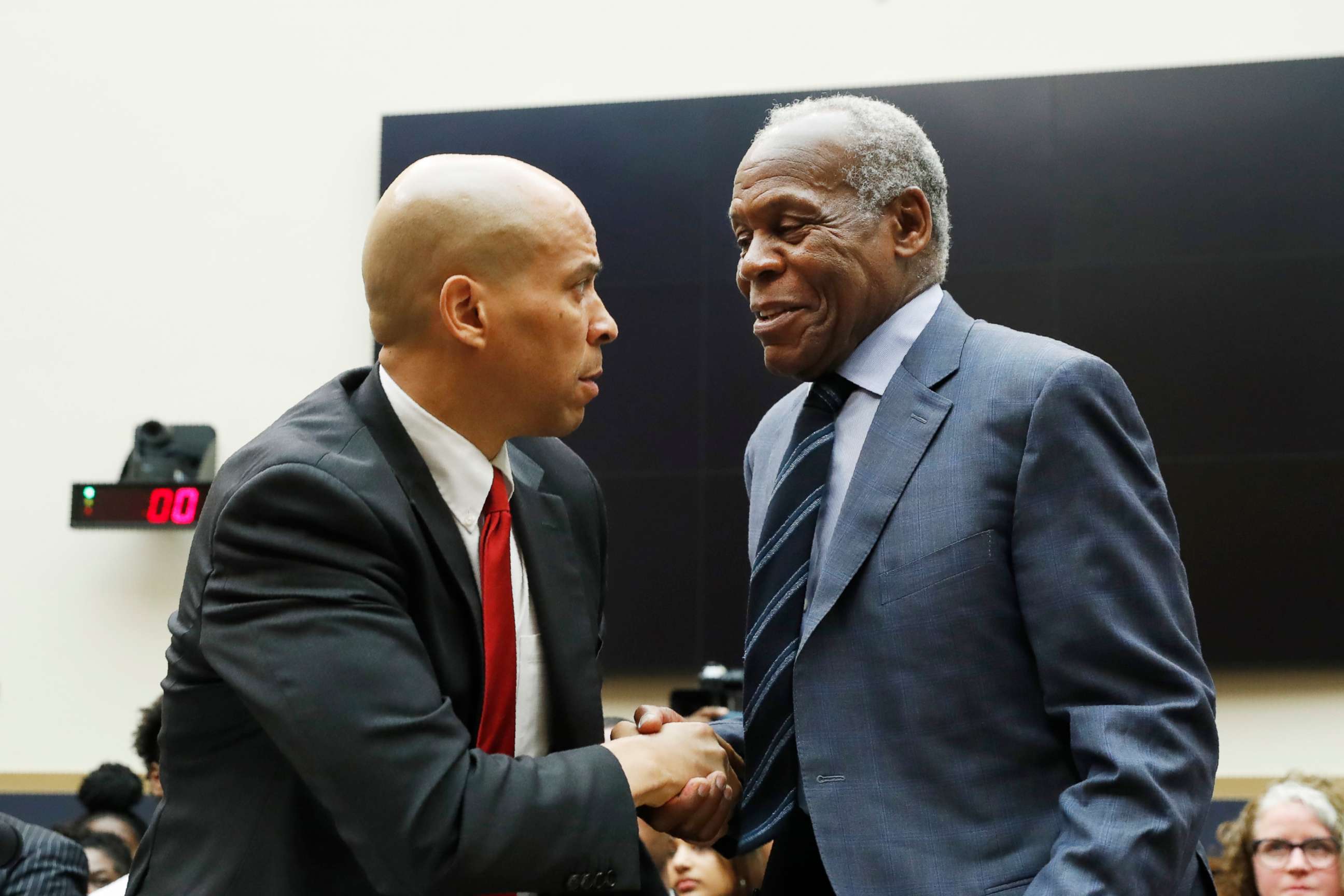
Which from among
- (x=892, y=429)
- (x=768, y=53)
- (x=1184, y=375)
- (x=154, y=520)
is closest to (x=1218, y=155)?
(x=1184, y=375)

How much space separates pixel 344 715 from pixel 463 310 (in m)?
0.49

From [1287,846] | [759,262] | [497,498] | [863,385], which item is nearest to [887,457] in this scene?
[863,385]

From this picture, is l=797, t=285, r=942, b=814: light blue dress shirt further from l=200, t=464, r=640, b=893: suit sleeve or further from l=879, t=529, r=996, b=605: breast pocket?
l=200, t=464, r=640, b=893: suit sleeve

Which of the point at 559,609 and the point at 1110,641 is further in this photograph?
the point at 559,609

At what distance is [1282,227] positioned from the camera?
17.9 ft

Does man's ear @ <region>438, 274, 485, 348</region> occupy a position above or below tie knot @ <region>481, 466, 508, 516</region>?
above

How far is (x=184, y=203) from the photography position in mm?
6602

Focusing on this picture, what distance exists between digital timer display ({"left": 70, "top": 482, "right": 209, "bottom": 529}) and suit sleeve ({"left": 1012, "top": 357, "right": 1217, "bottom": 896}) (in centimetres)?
536

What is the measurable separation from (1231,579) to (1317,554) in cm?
34

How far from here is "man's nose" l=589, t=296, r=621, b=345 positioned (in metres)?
1.65

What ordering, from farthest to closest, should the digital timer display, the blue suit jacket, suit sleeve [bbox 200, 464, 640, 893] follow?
the digital timer display, the blue suit jacket, suit sleeve [bbox 200, 464, 640, 893]

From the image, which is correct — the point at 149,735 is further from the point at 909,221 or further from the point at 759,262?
the point at 909,221

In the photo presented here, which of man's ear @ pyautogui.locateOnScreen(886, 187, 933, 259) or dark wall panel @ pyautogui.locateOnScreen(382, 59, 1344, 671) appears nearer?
man's ear @ pyautogui.locateOnScreen(886, 187, 933, 259)

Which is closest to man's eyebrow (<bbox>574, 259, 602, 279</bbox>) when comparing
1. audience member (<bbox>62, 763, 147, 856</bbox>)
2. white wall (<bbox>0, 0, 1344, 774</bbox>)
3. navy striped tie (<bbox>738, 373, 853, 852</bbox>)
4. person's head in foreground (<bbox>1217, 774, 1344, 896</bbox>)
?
navy striped tie (<bbox>738, 373, 853, 852</bbox>)
